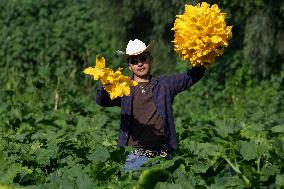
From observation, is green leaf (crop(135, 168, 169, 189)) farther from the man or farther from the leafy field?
the man

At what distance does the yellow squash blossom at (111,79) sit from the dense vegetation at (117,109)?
1.36ft

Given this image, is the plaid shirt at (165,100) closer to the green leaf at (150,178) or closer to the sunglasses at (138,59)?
the sunglasses at (138,59)

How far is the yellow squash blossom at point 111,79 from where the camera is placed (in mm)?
5715

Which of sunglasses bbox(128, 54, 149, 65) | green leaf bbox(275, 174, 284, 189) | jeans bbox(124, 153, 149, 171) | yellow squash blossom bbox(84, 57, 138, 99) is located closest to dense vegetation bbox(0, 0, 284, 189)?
green leaf bbox(275, 174, 284, 189)

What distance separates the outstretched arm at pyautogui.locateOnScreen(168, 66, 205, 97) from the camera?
6.27 meters

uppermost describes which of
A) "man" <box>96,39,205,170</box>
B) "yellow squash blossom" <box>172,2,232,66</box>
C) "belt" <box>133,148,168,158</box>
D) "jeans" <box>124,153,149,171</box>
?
"yellow squash blossom" <box>172,2,232,66</box>

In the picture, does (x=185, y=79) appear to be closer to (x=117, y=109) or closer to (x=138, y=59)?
(x=138, y=59)

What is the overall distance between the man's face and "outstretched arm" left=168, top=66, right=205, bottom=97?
205 millimetres

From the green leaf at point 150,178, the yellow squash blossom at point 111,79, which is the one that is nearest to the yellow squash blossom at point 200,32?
the yellow squash blossom at point 111,79

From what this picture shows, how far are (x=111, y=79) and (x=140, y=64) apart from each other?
68 centimetres

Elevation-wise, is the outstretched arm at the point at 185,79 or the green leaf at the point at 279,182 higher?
the outstretched arm at the point at 185,79

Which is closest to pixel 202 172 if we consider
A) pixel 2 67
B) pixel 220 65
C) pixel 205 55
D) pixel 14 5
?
pixel 205 55

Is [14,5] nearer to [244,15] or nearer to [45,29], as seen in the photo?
[45,29]

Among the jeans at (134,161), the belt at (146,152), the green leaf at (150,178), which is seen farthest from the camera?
the belt at (146,152)
